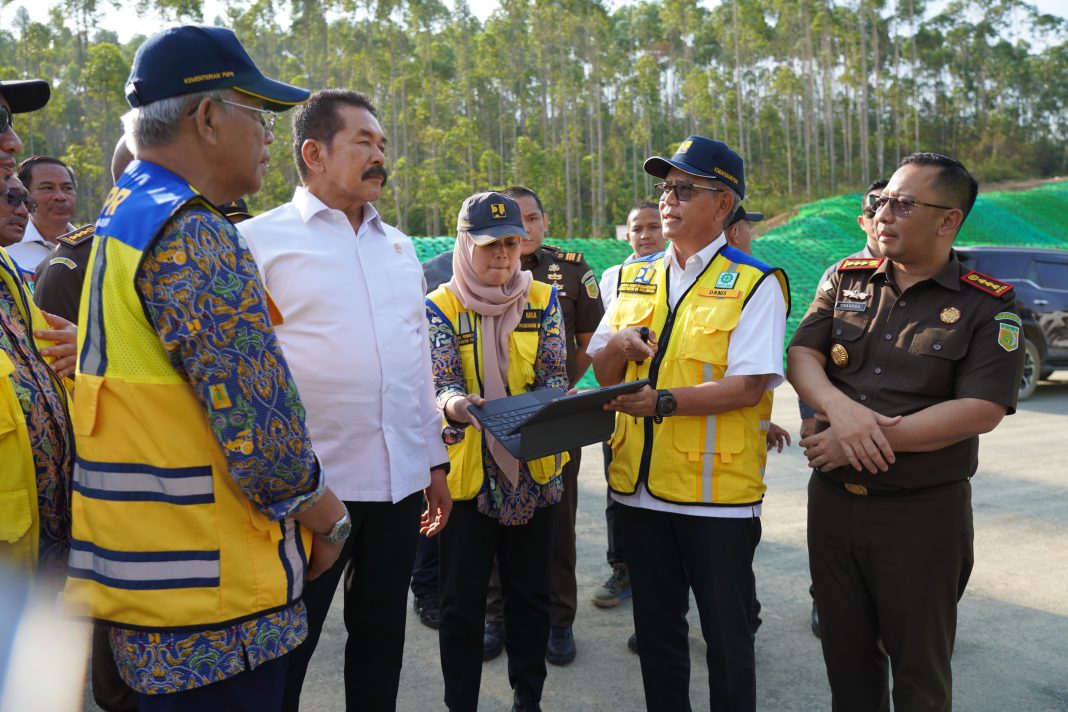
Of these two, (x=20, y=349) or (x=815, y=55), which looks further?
(x=815, y=55)

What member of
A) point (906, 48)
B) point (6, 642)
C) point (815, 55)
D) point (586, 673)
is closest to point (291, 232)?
point (6, 642)

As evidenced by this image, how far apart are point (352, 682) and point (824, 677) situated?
1.90 metres

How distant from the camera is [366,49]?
3981 centimetres

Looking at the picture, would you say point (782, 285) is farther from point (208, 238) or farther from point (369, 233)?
point (208, 238)

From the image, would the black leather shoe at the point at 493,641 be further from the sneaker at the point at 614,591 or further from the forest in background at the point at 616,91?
the forest in background at the point at 616,91

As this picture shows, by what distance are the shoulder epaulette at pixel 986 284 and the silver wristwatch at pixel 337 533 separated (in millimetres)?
1883

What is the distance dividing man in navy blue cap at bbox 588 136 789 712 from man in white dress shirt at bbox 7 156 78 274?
115 inches

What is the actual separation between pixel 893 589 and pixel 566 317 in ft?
A: 7.18

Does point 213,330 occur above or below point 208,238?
below

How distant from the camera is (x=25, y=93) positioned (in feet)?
6.47

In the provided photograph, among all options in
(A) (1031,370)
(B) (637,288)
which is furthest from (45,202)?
(A) (1031,370)

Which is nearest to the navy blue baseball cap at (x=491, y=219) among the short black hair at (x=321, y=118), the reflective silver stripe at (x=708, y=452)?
the short black hair at (x=321, y=118)

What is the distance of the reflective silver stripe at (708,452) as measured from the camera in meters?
2.63

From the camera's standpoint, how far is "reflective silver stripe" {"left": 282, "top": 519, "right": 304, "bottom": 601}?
65.4 inches
